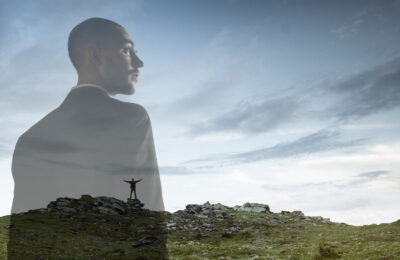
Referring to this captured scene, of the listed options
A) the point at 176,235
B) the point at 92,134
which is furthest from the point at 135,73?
the point at 176,235

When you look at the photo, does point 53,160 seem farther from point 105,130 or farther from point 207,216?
point 207,216

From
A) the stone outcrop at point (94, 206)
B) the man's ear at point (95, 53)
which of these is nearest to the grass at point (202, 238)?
the stone outcrop at point (94, 206)

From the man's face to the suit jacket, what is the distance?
188 centimetres

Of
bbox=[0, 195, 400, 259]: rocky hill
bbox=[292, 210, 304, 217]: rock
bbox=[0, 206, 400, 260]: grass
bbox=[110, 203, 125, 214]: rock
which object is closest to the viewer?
bbox=[0, 206, 400, 260]: grass

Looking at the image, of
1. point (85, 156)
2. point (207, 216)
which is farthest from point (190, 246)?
point (207, 216)

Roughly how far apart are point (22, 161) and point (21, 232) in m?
7.44

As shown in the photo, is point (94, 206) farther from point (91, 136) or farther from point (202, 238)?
point (202, 238)

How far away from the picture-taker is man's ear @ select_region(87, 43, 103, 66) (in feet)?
129

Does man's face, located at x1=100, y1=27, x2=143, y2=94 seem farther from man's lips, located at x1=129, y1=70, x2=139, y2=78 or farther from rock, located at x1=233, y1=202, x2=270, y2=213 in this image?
rock, located at x1=233, y1=202, x2=270, y2=213

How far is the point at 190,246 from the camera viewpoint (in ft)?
112

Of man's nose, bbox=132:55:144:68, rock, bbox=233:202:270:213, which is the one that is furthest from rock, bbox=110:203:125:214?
rock, bbox=233:202:270:213

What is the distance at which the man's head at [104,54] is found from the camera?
129 feet

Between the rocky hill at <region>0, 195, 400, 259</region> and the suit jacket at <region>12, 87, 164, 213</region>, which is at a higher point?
the suit jacket at <region>12, 87, 164, 213</region>

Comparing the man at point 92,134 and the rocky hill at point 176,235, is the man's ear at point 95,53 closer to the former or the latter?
the man at point 92,134
